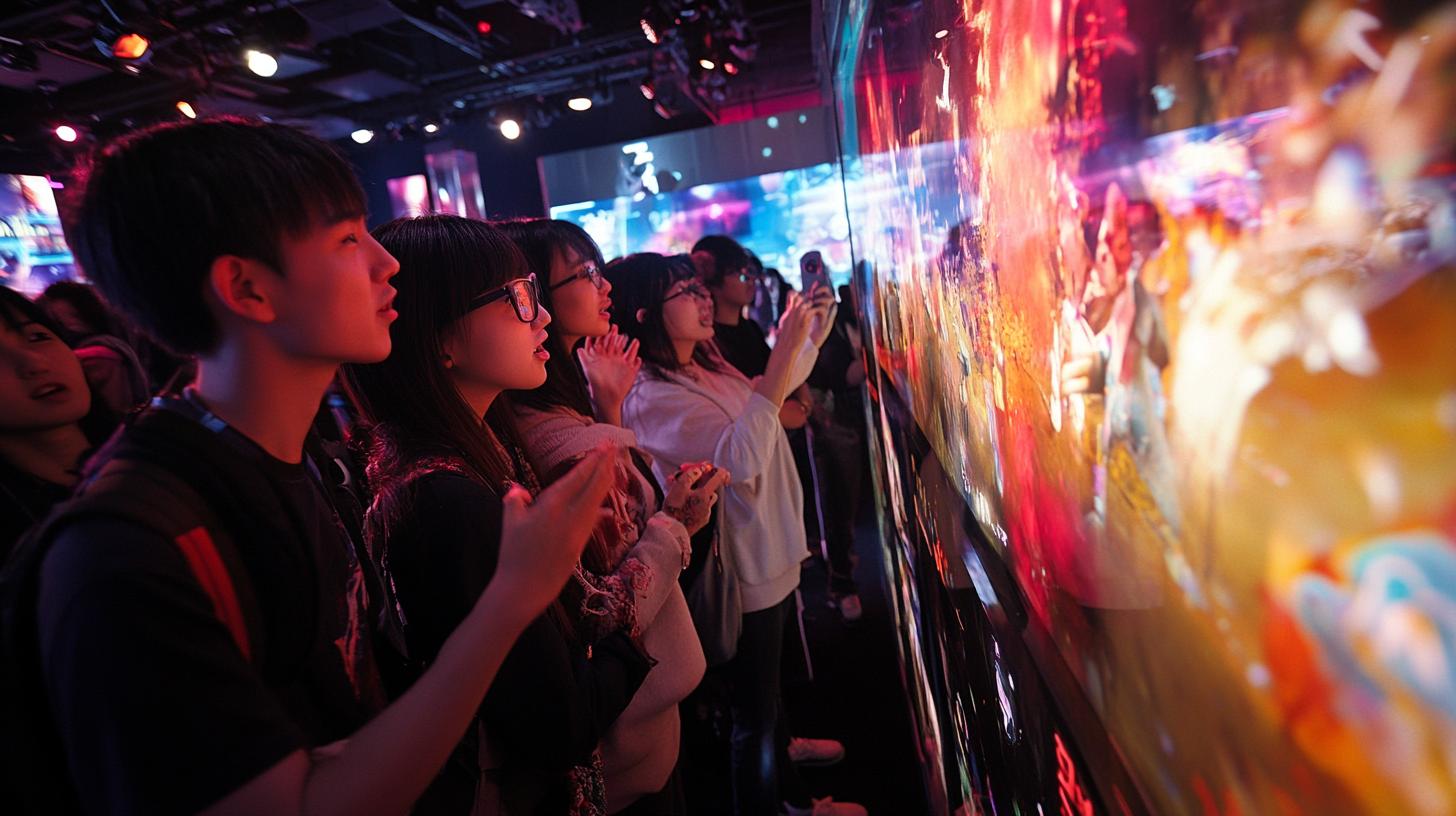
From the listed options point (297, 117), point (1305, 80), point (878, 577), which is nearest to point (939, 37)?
point (1305, 80)

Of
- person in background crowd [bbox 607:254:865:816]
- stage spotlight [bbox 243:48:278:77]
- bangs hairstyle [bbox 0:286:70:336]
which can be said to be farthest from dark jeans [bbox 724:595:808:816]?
stage spotlight [bbox 243:48:278:77]

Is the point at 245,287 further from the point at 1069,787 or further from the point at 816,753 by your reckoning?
the point at 816,753

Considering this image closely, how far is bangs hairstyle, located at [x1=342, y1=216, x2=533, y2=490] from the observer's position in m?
1.39

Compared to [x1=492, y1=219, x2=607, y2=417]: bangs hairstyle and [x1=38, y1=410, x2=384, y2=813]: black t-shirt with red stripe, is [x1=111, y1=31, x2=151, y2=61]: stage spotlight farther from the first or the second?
[x1=38, y1=410, x2=384, y2=813]: black t-shirt with red stripe

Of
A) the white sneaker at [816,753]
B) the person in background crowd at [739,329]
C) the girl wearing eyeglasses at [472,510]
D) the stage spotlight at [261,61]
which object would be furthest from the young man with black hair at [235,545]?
the stage spotlight at [261,61]

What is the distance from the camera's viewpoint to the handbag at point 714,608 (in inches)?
88.9

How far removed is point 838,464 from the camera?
4637mm

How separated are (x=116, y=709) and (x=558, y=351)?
4.45 ft

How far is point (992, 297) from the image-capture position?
2.87ft

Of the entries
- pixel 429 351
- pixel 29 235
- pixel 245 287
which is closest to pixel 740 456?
pixel 429 351

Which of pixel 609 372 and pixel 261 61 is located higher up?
pixel 261 61

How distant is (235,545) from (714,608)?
1.51 meters

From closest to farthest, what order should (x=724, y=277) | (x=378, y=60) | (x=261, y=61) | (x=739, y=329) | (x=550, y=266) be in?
(x=550, y=266)
(x=724, y=277)
(x=739, y=329)
(x=261, y=61)
(x=378, y=60)

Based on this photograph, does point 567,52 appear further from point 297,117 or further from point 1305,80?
point 1305,80
